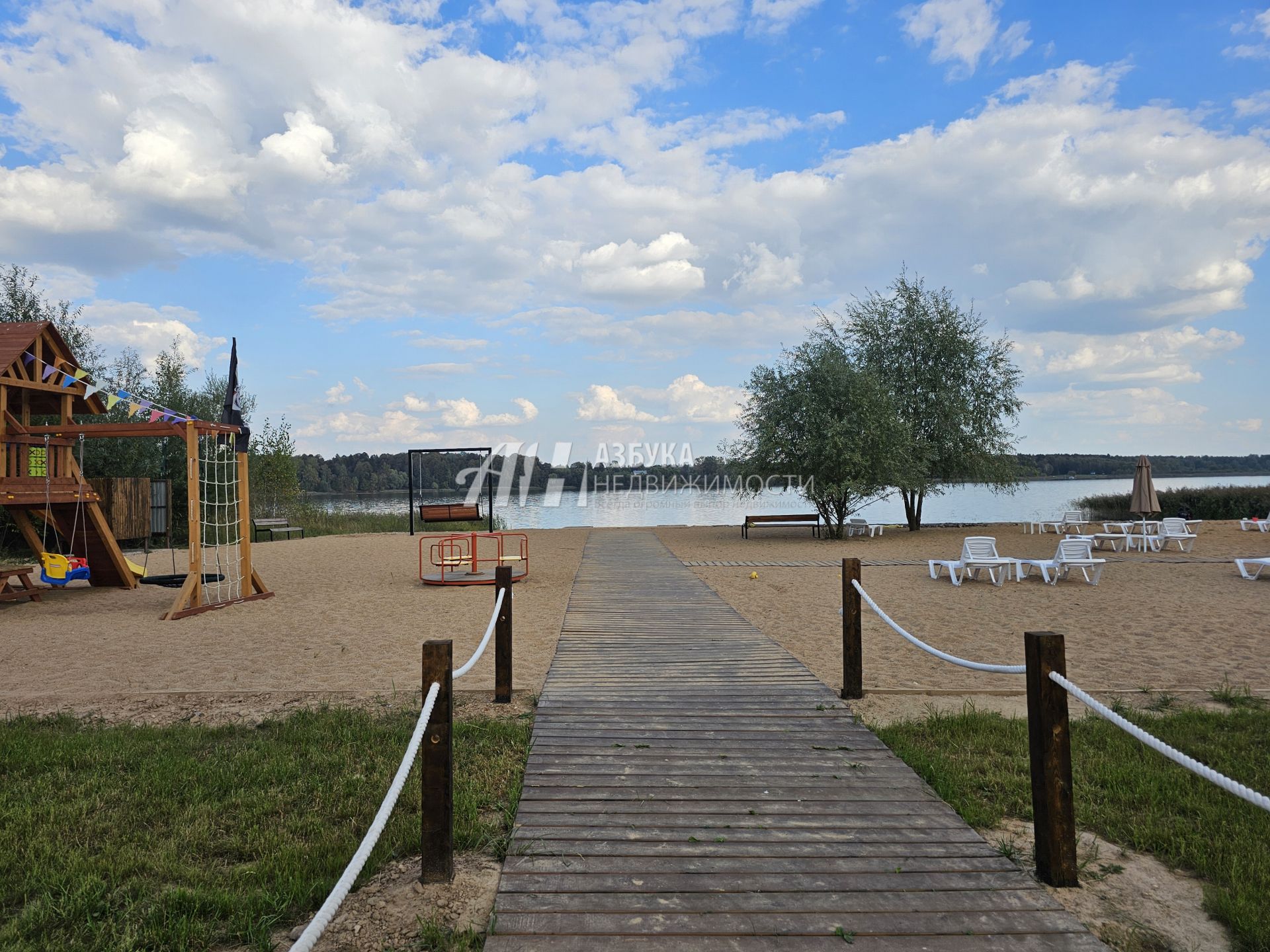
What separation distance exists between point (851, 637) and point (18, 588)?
13.9 meters

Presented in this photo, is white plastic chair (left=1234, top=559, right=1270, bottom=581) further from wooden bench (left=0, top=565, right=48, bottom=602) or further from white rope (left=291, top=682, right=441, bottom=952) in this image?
wooden bench (left=0, top=565, right=48, bottom=602)

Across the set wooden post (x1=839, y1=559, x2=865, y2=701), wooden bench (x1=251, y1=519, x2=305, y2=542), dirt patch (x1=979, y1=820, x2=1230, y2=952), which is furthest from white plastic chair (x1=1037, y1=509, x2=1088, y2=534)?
wooden bench (x1=251, y1=519, x2=305, y2=542)

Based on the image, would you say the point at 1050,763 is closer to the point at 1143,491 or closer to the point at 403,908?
the point at 403,908

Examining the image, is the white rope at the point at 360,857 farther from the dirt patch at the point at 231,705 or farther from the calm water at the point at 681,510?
the calm water at the point at 681,510

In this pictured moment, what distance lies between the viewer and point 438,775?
325 centimetres

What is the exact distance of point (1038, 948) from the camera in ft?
8.86

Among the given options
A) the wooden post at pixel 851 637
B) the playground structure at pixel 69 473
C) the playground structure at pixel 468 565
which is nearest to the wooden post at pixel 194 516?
the playground structure at pixel 69 473

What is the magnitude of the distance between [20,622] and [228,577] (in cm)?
443

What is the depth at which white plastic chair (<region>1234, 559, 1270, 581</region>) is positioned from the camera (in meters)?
12.5

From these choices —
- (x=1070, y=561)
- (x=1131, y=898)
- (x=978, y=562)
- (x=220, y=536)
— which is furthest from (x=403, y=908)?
(x=220, y=536)

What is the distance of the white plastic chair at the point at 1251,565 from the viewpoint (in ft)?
41.0

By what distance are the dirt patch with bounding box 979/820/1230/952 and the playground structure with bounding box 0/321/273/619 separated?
10.7 meters

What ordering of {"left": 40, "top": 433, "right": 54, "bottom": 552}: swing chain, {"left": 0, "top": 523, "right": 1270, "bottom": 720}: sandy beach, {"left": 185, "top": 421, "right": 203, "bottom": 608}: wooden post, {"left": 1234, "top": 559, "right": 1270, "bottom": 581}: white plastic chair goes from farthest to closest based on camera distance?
1. {"left": 1234, "top": 559, "right": 1270, "bottom": 581}: white plastic chair
2. {"left": 40, "top": 433, "right": 54, "bottom": 552}: swing chain
3. {"left": 185, "top": 421, "right": 203, "bottom": 608}: wooden post
4. {"left": 0, "top": 523, "right": 1270, "bottom": 720}: sandy beach

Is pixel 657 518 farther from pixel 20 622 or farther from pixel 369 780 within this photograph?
pixel 369 780
